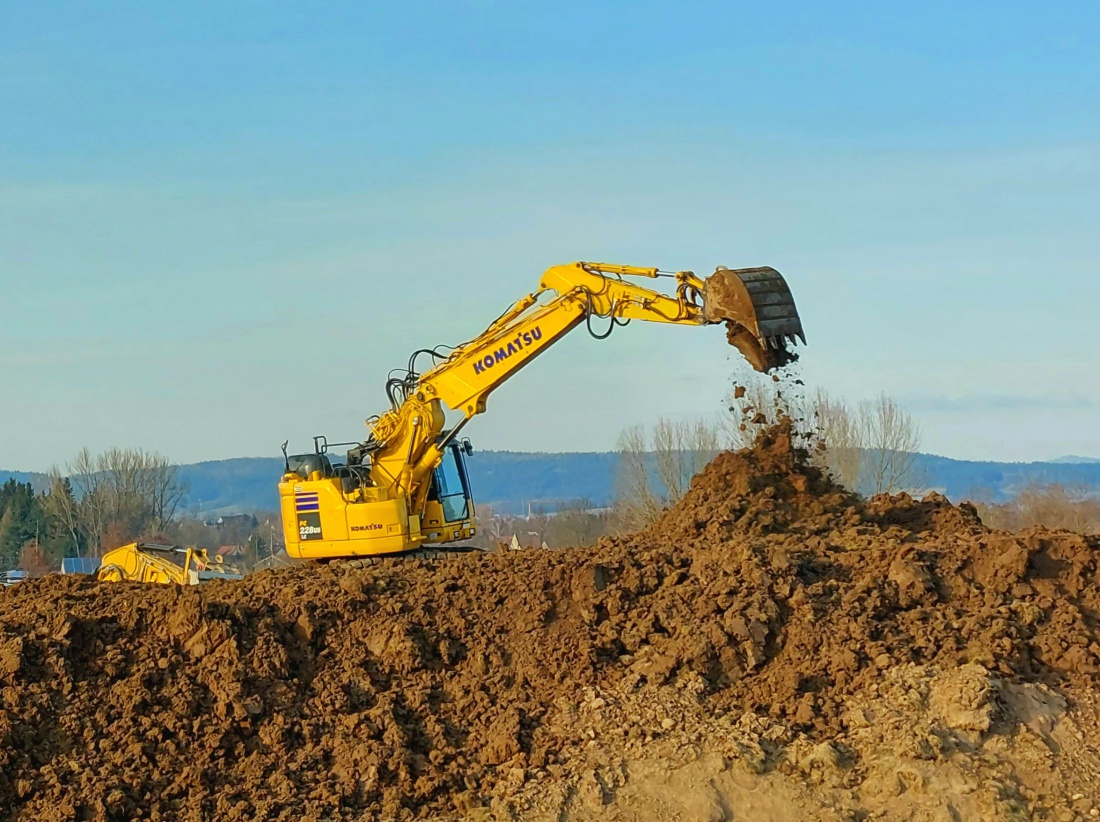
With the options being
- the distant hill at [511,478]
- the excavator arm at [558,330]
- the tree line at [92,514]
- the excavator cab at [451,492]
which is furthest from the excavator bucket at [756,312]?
the distant hill at [511,478]

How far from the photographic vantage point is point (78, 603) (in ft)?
32.7

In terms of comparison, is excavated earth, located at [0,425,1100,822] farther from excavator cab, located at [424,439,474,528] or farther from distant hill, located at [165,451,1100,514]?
distant hill, located at [165,451,1100,514]

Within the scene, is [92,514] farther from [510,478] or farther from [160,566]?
[510,478]

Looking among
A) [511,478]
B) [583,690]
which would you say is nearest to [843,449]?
[583,690]

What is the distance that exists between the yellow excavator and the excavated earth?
8.79 ft

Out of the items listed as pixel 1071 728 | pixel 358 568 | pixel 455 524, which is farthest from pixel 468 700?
pixel 455 524

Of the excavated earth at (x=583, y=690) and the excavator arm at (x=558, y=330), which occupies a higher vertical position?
the excavator arm at (x=558, y=330)

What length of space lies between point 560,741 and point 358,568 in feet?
11.9

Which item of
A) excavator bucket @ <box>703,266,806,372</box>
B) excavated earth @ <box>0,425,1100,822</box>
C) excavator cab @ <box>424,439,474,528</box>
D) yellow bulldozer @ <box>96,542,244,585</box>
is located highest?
excavator bucket @ <box>703,266,806,372</box>

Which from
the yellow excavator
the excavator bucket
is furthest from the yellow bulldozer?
the excavator bucket

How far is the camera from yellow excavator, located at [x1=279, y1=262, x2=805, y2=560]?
40.6ft

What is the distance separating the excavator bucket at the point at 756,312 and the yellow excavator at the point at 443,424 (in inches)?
0.5

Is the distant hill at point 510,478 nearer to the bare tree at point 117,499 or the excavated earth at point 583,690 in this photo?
the bare tree at point 117,499

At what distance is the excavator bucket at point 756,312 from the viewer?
11.8 meters
